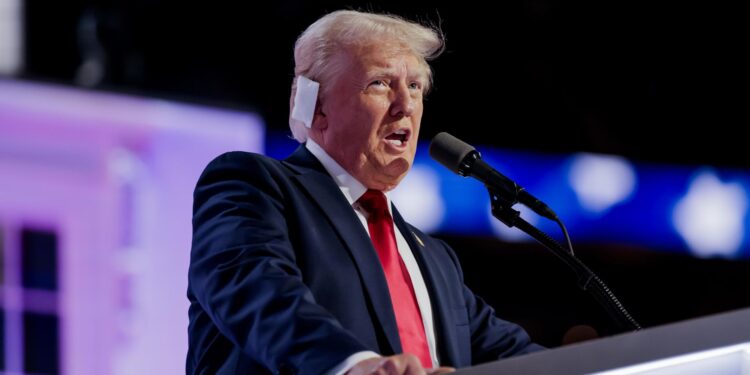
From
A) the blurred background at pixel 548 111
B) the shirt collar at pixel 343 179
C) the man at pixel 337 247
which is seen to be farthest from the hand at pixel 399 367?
the blurred background at pixel 548 111

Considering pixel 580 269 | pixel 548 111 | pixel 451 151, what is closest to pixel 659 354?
pixel 580 269

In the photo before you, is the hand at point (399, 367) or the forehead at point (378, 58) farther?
the forehead at point (378, 58)

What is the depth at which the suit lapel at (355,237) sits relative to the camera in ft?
5.11

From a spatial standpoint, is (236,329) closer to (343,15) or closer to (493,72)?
(343,15)

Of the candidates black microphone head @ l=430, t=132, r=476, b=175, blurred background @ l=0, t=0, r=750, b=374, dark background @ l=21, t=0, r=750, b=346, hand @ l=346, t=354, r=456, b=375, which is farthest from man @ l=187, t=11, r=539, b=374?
dark background @ l=21, t=0, r=750, b=346

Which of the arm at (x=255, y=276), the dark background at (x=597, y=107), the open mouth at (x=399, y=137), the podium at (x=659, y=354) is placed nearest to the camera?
the podium at (x=659, y=354)

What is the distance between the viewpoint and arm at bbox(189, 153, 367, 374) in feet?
4.11

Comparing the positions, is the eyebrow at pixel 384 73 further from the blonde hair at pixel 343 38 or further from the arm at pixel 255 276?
the arm at pixel 255 276

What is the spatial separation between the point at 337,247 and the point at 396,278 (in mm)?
159

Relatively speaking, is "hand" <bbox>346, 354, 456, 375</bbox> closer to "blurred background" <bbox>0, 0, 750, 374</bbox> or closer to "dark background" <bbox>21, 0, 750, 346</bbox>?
"blurred background" <bbox>0, 0, 750, 374</bbox>

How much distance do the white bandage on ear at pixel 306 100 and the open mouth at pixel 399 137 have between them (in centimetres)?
16

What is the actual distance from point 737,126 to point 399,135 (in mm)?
3166

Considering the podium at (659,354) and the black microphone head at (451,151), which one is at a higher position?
the black microphone head at (451,151)

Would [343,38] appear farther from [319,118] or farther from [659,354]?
[659,354]
